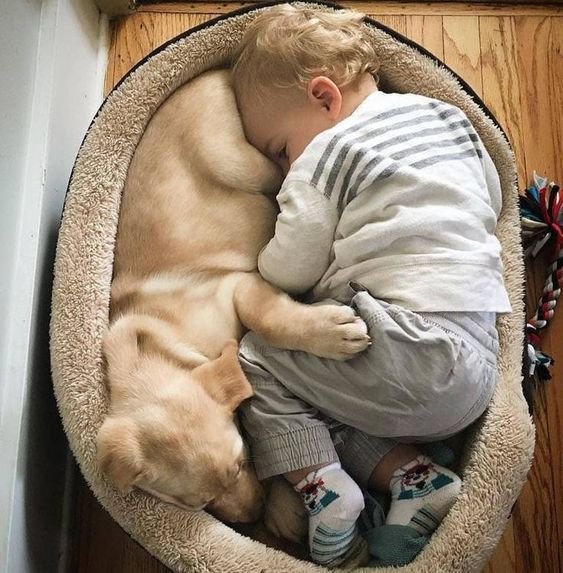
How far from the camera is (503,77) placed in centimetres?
211

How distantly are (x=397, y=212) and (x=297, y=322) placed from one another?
0.93 feet

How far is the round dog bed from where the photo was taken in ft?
4.72

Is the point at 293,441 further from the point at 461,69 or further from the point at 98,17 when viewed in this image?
the point at 98,17

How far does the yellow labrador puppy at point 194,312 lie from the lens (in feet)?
4.44

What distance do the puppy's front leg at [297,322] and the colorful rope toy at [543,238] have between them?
2.02ft

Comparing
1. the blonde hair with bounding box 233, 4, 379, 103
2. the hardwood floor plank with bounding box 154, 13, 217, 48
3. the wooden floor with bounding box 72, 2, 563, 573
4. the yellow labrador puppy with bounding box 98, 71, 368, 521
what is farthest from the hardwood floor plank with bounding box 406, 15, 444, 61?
the yellow labrador puppy with bounding box 98, 71, 368, 521

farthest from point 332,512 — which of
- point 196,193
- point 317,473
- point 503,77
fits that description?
point 503,77

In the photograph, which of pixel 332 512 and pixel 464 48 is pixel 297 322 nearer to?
pixel 332 512

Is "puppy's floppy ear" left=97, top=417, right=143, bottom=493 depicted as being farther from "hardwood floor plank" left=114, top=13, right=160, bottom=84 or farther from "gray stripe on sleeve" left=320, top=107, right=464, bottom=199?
Result: "hardwood floor plank" left=114, top=13, right=160, bottom=84

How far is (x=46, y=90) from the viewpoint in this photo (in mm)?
1696

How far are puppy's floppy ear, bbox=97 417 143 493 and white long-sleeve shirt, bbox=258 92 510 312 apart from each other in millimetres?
459

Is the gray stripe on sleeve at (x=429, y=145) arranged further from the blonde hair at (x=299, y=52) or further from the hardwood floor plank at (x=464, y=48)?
the hardwood floor plank at (x=464, y=48)

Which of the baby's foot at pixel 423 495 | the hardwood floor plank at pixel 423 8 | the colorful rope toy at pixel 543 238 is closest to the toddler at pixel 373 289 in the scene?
the baby's foot at pixel 423 495

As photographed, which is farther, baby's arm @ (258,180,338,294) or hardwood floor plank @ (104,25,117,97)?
hardwood floor plank @ (104,25,117,97)
